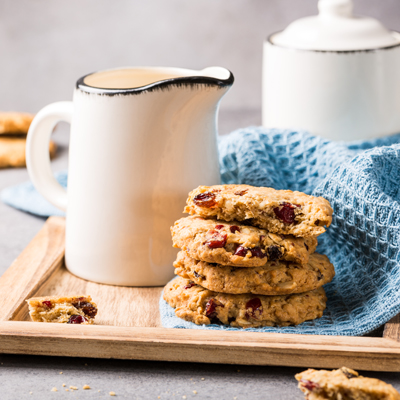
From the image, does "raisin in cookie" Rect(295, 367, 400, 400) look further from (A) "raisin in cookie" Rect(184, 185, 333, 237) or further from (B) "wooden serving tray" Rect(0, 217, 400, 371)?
(A) "raisin in cookie" Rect(184, 185, 333, 237)

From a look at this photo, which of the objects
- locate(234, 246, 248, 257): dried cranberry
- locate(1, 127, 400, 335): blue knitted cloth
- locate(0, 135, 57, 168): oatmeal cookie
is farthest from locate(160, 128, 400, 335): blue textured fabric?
locate(0, 135, 57, 168): oatmeal cookie

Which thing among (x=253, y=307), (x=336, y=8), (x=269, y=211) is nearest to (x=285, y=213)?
(x=269, y=211)

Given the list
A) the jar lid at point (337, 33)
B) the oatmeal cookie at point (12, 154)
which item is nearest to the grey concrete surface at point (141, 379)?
the jar lid at point (337, 33)

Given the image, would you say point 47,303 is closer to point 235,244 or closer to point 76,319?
point 76,319

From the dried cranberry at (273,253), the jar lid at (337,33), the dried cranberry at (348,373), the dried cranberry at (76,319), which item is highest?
the jar lid at (337,33)

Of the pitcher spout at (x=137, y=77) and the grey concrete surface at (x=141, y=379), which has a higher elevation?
the pitcher spout at (x=137, y=77)

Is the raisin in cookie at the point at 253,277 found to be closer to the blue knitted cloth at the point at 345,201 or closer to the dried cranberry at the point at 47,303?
the blue knitted cloth at the point at 345,201
